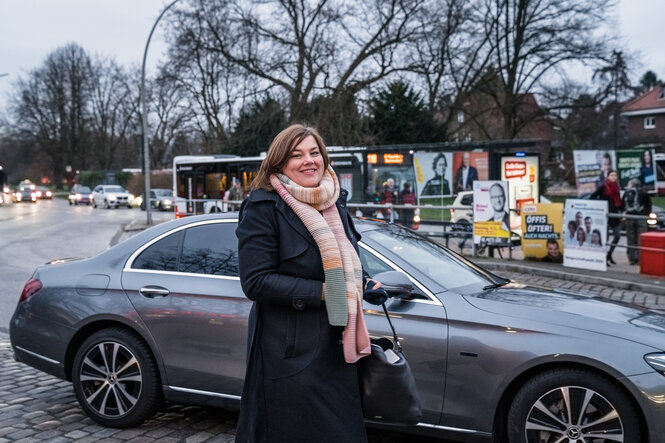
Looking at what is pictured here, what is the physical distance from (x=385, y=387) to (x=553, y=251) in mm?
11029

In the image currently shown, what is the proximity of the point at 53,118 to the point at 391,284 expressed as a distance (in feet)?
258

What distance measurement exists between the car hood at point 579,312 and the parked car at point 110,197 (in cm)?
4656

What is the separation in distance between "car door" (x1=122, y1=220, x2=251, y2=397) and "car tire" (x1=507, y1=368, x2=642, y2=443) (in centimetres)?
172

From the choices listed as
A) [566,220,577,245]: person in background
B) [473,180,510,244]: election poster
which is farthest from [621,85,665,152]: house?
[566,220,577,245]: person in background

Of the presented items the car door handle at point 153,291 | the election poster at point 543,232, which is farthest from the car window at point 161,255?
the election poster at point 543,232

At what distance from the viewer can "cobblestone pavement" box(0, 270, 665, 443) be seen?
13.9 ft

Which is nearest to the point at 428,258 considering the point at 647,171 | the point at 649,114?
the point at 647,171

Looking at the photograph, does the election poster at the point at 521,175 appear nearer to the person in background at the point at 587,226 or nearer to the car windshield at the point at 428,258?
the person in background at the point at 587,226

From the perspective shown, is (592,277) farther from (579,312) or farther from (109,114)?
(109,114)

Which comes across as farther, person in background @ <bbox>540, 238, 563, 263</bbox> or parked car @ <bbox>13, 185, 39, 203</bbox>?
parked car @ <bbox>13, 185, 39, 203</bbox>

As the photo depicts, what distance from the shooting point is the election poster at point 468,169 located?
759 inches

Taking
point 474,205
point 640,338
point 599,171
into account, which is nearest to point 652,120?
point 599,171

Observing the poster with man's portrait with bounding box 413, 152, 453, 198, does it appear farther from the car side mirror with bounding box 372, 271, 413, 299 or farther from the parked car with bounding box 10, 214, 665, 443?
the car side mirror with bounding box 372, 271, 413, 299

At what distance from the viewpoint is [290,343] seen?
240 centimetres
